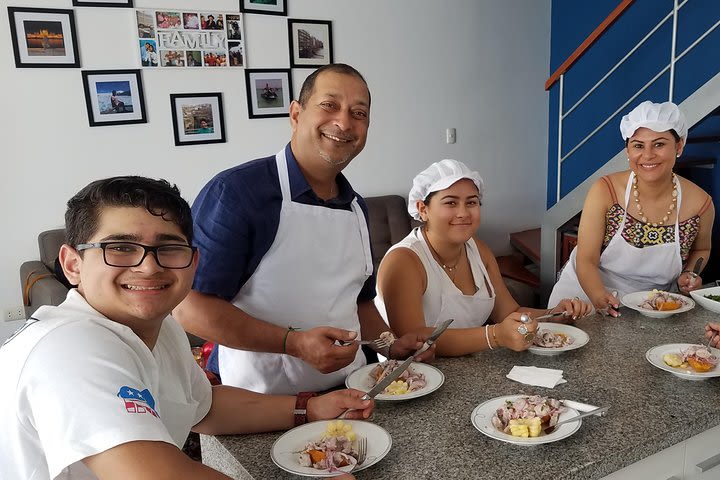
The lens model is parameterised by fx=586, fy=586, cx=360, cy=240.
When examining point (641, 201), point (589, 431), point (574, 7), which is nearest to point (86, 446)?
point (589, 431)

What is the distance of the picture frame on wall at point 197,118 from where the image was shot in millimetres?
3896

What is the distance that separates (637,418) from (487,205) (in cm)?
419

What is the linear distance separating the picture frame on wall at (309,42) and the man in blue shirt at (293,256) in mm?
2856

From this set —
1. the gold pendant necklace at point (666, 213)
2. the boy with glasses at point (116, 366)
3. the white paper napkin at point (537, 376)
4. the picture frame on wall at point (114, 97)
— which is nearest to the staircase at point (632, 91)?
the gold pendant necklace at point (666, 213)

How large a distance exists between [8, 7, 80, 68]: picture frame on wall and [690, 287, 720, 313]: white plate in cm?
348

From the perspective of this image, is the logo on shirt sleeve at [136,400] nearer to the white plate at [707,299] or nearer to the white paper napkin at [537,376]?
the white paper napkin at [537,376]

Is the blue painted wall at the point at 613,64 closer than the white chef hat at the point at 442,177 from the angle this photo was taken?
No

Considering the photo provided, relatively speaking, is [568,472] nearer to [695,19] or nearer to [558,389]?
[558,389]

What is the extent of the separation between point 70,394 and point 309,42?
12.8ft

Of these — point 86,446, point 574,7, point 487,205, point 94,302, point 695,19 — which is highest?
point 574,7

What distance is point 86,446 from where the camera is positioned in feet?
2.53

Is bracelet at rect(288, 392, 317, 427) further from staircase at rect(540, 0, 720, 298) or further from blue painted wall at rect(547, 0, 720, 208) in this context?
blue painted wall at rect(547, 0, 720, 208)

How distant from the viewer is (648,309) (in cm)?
193

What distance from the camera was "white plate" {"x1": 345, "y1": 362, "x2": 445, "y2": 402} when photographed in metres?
1.35
